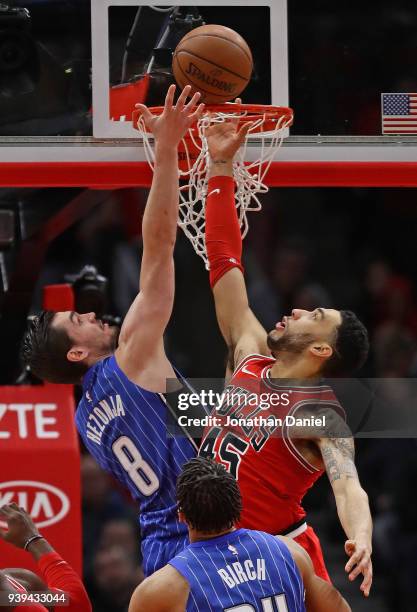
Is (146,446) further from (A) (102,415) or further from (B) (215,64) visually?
(B) (215,64)

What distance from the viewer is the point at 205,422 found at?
15.1 feet

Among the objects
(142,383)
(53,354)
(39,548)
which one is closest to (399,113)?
(142,383)

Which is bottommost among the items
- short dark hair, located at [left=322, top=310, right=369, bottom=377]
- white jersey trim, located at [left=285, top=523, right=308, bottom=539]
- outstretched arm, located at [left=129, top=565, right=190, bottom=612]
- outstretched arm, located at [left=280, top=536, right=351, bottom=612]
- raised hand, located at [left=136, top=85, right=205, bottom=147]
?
white jersey trim, located at [left=285, top=523, right=308, bottom=539]

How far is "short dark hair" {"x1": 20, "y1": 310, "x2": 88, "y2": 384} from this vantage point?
446 cm

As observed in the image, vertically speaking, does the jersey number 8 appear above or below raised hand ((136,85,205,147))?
below

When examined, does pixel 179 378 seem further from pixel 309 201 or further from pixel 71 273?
pixel 309 201

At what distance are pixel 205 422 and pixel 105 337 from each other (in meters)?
0.50

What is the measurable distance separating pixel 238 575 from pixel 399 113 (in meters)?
2.07

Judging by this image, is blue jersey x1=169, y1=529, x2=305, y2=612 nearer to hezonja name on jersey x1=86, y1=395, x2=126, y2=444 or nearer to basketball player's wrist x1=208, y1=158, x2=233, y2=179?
hezonja name on jersey x1=86, y1=395, x2=126, y2=444

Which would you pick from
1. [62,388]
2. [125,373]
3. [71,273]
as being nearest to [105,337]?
[125,373]

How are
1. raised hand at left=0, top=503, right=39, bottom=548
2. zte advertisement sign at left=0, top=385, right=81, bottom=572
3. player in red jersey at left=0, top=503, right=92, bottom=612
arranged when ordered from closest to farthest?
1. player in red jersey at left=0, top=503, right=92, bottom=612
2. raised hand at left=0, top=503, right=39, bottom=548
3. zte advertisement sign at left=0, top=385, right=81, bottom=572

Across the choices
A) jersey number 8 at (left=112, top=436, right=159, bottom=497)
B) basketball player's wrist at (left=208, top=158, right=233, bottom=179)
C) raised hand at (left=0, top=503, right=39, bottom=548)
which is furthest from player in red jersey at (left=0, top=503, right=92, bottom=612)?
basketball player's wrist at (left=208, top=158, right=233, bottom=179)

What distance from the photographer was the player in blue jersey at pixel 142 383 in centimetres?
400

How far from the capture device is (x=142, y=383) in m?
4.22
